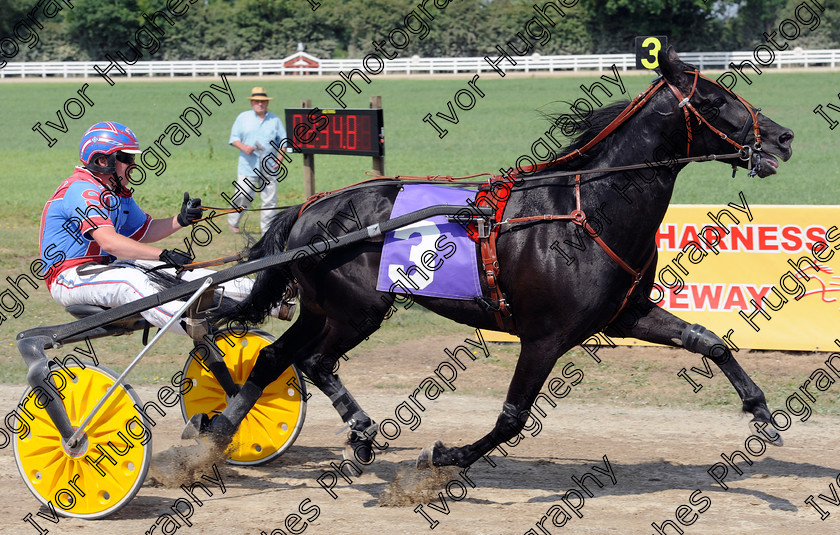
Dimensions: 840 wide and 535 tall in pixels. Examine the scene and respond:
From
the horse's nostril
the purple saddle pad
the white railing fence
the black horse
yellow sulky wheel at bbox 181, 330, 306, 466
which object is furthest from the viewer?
the white railing fence

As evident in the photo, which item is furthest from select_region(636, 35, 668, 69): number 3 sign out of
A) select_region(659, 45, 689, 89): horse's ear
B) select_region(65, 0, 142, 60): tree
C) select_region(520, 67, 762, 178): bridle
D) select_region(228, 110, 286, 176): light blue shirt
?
select_region(65, 0, 142, 60): tree

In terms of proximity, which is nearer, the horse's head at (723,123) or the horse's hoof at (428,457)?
the horse's head at (723,123)

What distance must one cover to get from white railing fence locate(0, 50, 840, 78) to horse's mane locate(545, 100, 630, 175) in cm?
3851

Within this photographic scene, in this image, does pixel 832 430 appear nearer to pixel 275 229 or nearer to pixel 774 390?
pixel 774 390

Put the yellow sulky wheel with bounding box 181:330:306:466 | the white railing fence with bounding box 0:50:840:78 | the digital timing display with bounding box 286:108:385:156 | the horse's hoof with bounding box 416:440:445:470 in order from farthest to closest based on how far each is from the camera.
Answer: the white railing fence with bounding box 0:50:840:78
the digital timing display with bounding box 286:108:385:156
the yellow sulky wheel with bounding box 181:330:306:466
the horse's hoof with bounding box 416:440:445:470

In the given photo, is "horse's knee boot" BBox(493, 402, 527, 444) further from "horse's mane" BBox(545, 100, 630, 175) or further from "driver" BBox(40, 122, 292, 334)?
"driver" BBox(40, 122, 292, 334)

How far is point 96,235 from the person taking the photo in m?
5.04

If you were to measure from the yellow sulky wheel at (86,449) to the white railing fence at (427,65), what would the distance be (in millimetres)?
39608

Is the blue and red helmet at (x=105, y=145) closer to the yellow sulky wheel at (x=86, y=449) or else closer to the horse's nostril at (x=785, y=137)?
the yellow sulky wheel at (x=86, y=449)


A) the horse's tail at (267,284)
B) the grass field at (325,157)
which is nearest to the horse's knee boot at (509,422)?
the horse's tail at (267,284)

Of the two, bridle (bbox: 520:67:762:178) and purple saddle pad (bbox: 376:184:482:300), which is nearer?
bridle (bbox: 520:67:762:178)

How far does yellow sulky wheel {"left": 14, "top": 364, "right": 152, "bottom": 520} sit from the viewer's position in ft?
15.6

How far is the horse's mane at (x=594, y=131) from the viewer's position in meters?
4.97

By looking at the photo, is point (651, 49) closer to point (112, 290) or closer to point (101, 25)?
point (112, 290)
